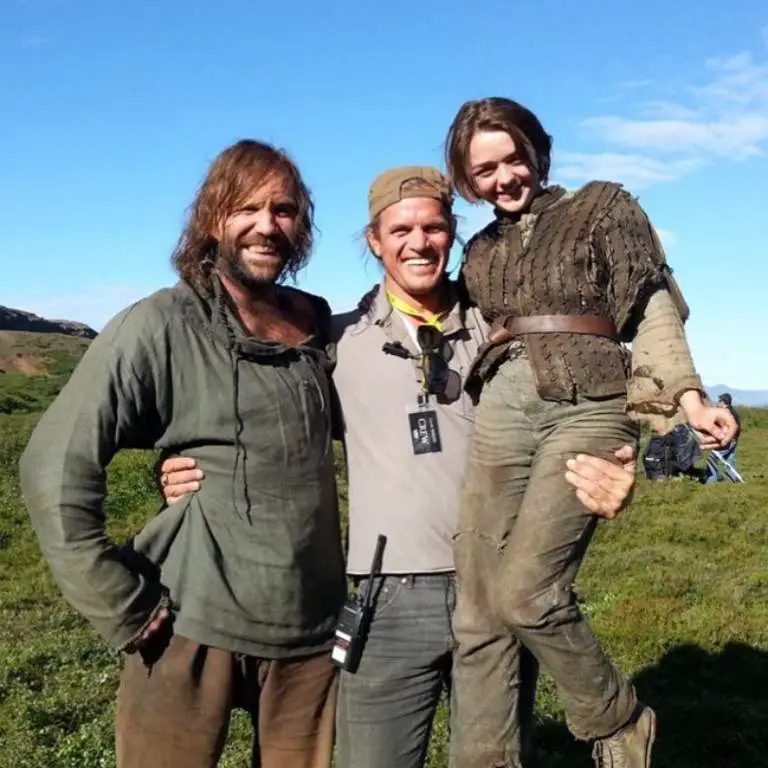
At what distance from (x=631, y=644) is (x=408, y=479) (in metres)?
5.62

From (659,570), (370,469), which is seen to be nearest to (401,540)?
(370,469)

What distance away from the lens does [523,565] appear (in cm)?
342

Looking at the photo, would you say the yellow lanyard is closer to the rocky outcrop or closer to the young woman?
the young woman

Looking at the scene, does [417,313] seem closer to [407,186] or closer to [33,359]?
[407,186]

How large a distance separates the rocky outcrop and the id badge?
278ft

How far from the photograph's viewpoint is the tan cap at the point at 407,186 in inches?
145

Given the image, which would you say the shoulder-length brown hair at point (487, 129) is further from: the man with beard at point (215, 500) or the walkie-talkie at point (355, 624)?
the walkie-talkie at point (355, 624)

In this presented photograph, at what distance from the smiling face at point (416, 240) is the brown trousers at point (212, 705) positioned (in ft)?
4.70

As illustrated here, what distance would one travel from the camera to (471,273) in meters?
3.81

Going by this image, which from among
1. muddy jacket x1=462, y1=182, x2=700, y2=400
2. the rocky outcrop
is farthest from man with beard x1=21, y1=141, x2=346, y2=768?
the rocky outcrop

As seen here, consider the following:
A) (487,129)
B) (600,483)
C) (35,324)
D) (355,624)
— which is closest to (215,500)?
(355,624)

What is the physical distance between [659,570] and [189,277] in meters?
8.65

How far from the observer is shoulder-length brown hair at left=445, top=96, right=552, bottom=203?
Result: 367 centimetres

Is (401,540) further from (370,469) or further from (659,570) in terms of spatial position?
(659,570)
